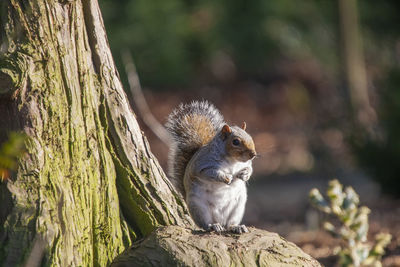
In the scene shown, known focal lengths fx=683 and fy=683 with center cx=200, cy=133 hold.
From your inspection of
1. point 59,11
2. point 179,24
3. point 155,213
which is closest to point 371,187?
point 155,213

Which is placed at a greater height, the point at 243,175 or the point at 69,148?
the point at 243,175

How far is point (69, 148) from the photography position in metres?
2.73

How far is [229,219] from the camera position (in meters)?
3.05

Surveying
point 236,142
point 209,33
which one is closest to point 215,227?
point 236,142

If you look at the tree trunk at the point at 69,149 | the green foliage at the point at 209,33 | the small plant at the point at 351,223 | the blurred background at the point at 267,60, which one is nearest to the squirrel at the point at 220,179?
the tree trunk at the point at 69,149

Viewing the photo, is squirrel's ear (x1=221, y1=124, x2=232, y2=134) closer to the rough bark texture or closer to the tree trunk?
the tree trunk

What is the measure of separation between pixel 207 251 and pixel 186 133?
A: 972 mm

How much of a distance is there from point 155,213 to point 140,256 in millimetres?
450

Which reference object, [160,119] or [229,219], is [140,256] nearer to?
[229,219]

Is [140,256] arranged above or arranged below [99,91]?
below

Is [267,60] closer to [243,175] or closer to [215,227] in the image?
[243,175]

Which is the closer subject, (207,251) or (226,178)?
(207,251)

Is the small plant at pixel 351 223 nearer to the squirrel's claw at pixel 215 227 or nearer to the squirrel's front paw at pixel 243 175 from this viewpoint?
the squirrel's front paw at pixel 243 175

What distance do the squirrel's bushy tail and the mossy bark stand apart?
0.40 m
